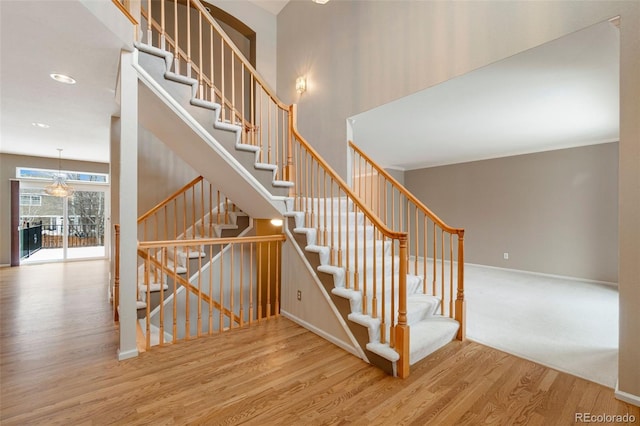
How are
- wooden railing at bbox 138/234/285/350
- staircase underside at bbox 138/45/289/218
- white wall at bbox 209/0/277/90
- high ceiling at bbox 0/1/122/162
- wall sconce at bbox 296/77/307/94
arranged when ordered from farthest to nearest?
white wall at bbox 209/0/277/90
wall sconce at bbox 296/77/307/94
wooden railing at bbox 138/234/285/350
staircase underside at bbox 138/45/289/218
high ceiling at bbox 0/1/122/162

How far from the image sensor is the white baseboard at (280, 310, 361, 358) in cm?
245

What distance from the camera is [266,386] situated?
6.42 ft

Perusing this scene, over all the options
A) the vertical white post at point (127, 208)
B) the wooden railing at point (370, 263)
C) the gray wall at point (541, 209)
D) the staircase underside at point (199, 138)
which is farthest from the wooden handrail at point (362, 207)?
the gray wall at point (541, 209)

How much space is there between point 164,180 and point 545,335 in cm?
536

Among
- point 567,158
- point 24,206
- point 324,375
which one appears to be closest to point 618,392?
point 324,375

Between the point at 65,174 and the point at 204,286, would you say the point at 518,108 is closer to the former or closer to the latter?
the point at 204,286

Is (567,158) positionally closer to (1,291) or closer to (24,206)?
(1,291)

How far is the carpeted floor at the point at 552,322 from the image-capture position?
2.30 metres

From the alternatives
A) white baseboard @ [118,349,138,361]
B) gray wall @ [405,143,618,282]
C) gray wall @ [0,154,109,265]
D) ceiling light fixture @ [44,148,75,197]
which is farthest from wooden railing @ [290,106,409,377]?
gray wall @ [0,154,109,265]

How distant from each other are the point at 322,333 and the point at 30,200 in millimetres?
8048

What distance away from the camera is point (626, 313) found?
1.77 metres

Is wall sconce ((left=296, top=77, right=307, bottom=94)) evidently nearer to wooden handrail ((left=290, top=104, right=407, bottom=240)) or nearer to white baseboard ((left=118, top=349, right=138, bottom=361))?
wooden handrail ((left=290, top=104, right=407, bottom=240))

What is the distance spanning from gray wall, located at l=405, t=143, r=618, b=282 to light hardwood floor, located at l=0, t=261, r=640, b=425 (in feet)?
13.5

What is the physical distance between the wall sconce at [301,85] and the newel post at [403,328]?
137 inches
